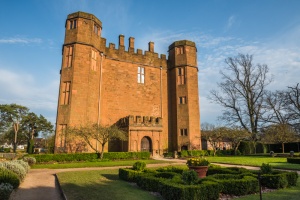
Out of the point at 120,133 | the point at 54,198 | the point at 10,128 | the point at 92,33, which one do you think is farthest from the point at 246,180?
the point at 10,128

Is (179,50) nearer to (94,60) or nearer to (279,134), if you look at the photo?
(94,60)

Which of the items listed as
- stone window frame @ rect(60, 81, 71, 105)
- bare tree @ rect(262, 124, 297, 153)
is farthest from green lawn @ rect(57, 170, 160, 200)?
bare tree @ rect(262, 124, 297, 153)

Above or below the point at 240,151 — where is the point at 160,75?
above

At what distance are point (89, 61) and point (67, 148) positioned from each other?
10.2 m

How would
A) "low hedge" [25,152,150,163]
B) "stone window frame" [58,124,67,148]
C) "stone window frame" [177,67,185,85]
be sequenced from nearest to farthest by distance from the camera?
1. "low hedge" [25,152,150,163]
2. "stone window frame" [58,124,67,148]
3. "stone window frame" [177,67,185,85]

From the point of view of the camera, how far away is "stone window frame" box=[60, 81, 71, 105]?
24897 mm

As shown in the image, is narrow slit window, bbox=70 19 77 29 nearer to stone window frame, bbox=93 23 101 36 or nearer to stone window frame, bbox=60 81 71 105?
stone window frame, bbox=93 23 101 36

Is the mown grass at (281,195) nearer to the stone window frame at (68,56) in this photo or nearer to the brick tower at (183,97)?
the brick tower at (183,97)

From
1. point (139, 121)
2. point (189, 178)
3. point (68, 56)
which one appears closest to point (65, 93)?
point (68, 56)

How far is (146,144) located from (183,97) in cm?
885

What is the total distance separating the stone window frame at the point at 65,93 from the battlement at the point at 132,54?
23.2 feet

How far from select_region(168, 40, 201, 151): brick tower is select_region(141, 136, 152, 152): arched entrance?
4811 mm

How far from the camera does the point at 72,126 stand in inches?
942

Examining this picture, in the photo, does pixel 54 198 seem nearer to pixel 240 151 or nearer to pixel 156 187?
pixel 156 187
